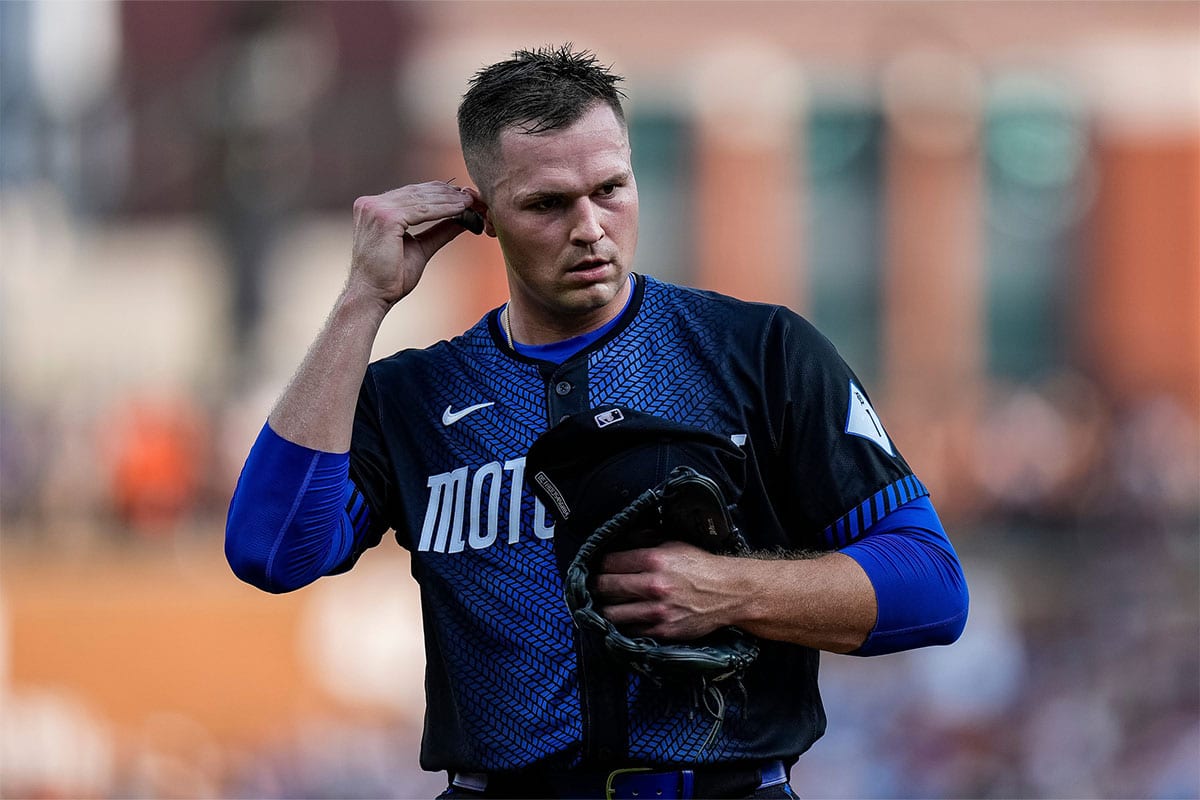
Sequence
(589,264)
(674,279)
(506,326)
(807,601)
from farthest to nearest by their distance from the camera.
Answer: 1. (674,279)
2. (506,326)
3. (589,264)
4. (807,601)

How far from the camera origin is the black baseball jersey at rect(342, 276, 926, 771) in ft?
8.32

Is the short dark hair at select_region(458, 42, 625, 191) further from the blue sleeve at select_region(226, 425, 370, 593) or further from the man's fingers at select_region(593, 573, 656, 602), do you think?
the man's fingers at select_region(593, 573, 656, 602)

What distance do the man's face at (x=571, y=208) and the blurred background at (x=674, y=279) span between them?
6311 mm

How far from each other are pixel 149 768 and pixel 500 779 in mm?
9437

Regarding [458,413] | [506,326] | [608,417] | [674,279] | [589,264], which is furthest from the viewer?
[674,279]

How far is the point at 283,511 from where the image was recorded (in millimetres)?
2590

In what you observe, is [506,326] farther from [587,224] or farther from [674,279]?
[674,279]

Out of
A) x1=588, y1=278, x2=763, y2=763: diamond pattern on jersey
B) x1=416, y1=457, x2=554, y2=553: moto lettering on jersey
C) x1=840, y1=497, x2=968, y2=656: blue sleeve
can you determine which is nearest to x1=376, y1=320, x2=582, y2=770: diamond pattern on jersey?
x1=416, y1=457, x2=554, y2=553: moto lettering on jersey

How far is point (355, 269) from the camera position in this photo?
8.93 feet

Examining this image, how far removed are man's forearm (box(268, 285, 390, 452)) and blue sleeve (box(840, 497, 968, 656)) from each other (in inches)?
31.2

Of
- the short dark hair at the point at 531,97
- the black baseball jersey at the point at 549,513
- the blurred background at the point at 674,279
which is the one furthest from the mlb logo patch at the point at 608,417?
the blurred background at the point at 674,279

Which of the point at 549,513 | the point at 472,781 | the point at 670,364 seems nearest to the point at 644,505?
the point at 549,513

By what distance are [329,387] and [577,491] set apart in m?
0.43

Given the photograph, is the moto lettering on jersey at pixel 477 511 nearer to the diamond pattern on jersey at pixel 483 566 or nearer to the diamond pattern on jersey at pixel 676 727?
the diamond pattern on jersey at pixel 483 566
